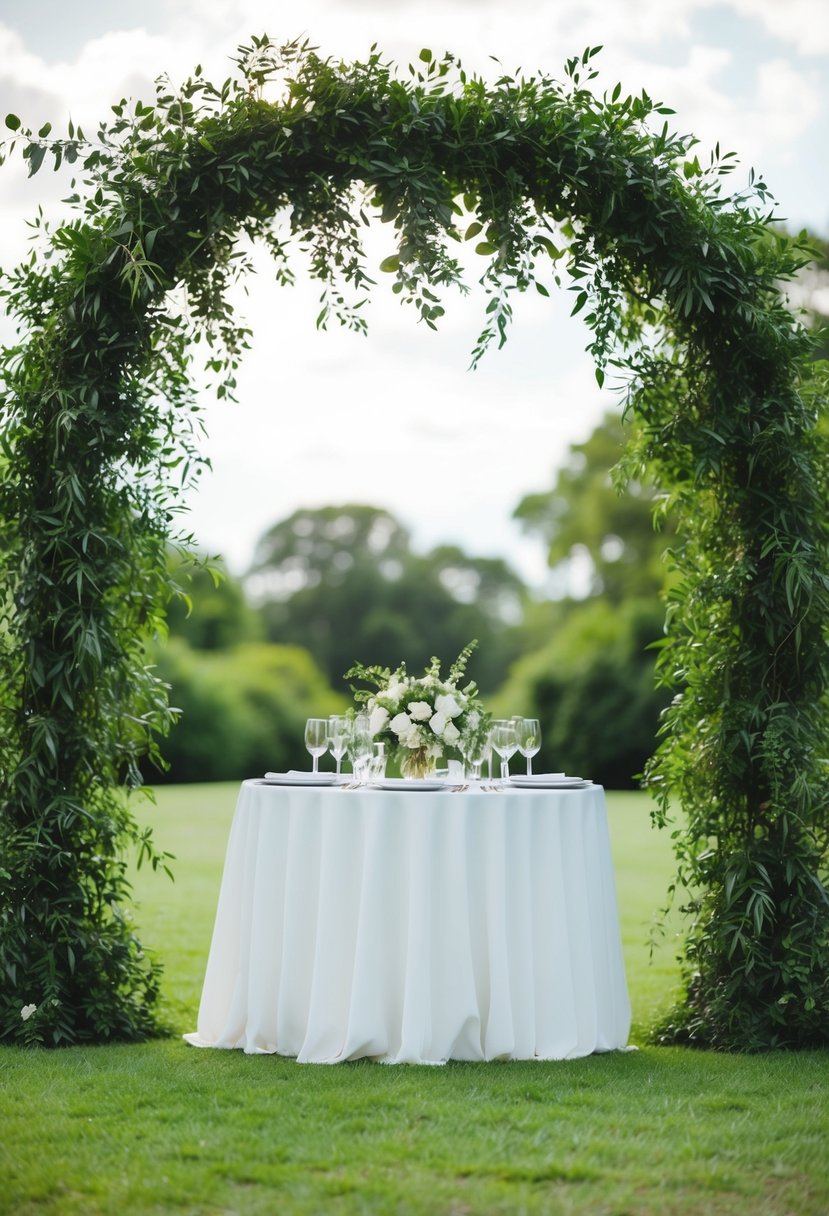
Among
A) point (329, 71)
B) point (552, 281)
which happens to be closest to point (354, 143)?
point (329, 71)

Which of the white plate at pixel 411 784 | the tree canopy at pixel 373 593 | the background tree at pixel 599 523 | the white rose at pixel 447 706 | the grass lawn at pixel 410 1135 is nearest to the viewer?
the grass lawn at pixel 410 1135

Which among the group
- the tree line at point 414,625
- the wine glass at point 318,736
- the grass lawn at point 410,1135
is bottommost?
the grass lawn at point 410,1135

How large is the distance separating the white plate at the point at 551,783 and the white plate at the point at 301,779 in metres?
0.65

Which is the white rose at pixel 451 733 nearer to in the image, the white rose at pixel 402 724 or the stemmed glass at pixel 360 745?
the white rose at pixel 402 724

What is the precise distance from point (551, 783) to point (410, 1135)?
148 cm

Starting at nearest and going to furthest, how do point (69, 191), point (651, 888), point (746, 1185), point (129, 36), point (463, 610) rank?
point (746, 1185)
point (69, 191)
point (129, 36)
point (651, 888)
point (463, 610)

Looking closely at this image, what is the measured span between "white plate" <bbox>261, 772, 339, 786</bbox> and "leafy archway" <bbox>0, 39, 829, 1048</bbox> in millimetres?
586

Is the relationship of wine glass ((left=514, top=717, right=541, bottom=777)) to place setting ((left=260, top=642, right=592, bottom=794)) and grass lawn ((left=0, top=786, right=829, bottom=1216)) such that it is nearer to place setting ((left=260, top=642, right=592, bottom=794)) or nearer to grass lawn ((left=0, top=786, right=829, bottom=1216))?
place setting ((left=260, top=642, right=592, bottom=794))

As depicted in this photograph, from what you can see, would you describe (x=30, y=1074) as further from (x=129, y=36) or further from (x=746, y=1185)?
(x=129, y=36)

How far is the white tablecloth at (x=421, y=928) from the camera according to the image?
3.78m

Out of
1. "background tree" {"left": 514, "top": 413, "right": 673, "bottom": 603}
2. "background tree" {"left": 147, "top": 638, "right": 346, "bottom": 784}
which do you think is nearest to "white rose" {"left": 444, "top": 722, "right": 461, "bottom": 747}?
"background tree" {"left": 147, "top": 638, "right": 346, "bottom": 784}

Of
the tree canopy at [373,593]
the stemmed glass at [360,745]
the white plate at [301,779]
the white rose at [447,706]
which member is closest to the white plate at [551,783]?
the white rose at [447,706]

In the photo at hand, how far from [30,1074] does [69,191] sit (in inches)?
119

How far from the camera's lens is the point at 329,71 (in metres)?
4.26
